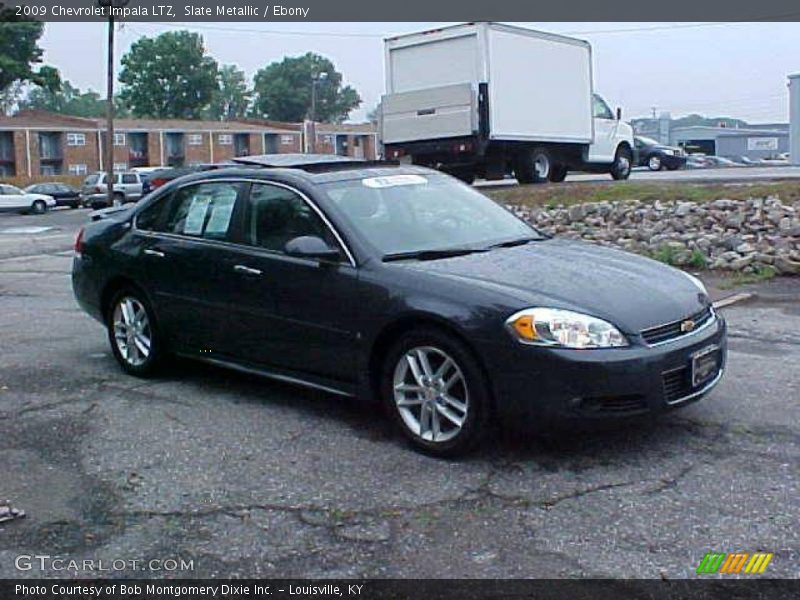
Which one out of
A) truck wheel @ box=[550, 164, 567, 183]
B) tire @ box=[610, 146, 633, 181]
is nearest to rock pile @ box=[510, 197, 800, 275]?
truck wheel @ box=[550, 164, 567, 183]

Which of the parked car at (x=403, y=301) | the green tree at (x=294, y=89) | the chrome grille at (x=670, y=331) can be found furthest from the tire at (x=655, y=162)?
the green tree at (x=294, y=89)

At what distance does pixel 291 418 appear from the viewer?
5.75 meters

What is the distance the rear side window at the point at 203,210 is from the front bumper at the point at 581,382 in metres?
2.33

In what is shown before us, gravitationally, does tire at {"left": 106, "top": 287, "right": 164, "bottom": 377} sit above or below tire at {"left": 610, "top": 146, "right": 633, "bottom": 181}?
below

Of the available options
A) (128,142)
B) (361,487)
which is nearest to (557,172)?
(361,487)

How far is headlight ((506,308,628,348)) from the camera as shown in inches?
184

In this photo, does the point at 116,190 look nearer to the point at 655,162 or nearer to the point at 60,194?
the point at 60,194

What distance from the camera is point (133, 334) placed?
6.84 meters

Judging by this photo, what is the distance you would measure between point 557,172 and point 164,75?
270 ft

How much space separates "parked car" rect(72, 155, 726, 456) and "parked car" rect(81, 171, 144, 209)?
39915mm

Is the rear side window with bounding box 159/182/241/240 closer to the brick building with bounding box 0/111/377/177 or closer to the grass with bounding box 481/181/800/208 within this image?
the grass with bounding box 481/181/800/208

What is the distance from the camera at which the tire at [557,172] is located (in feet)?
71.7
